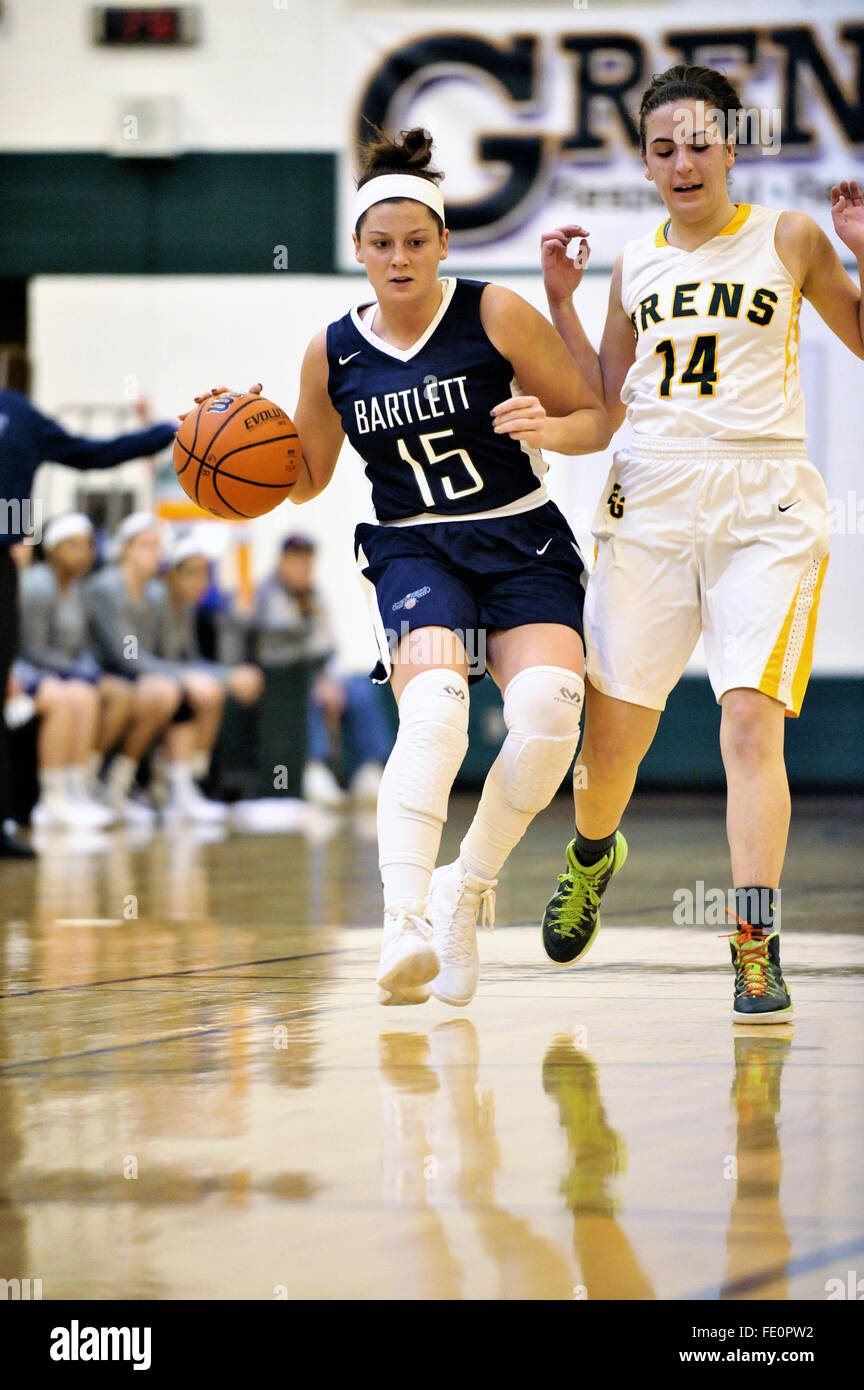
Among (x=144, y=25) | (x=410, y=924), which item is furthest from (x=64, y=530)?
(x=410, y=924)

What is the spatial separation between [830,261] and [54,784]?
233 inches

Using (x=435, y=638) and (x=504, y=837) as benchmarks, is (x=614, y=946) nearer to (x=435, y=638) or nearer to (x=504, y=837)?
(x=504, y=837)

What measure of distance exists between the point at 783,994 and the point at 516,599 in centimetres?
90

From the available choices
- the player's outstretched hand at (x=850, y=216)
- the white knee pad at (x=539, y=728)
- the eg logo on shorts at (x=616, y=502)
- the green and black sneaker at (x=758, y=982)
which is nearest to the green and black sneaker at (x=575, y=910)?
the white knee pad at (x=539, y=728)

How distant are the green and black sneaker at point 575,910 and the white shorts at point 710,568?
1.32ft

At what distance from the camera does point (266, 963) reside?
4.10 m

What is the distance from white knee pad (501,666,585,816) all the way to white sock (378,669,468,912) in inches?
4.8

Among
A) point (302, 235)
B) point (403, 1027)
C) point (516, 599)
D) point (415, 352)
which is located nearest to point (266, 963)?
point (403, 1027)

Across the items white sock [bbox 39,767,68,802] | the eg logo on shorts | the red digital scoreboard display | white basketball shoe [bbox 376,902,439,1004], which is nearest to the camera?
white basketball shoe [bbox 376,902,439,1004]

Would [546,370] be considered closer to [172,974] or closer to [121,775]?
[172,974]

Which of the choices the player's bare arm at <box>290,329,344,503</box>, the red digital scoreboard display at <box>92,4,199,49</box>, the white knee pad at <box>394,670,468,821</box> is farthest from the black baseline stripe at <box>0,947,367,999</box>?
the red digital scoreboard display at <box>92,4,199,49</box>

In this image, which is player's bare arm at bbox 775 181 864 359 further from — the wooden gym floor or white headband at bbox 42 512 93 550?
white headband at bbox 42 512 93 550

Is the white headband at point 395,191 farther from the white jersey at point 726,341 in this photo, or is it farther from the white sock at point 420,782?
the white sock at point 420,782

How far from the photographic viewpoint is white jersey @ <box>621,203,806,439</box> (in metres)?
3.45
